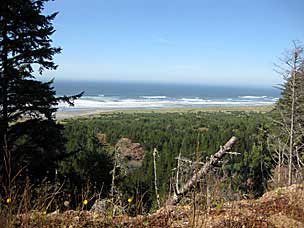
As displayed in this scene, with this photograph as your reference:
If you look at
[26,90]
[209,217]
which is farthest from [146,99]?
[209,217]

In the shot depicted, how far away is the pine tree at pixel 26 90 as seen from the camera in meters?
9.33

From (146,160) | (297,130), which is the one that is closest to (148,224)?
(297,130)

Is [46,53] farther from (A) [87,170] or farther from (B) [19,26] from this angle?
(A) [87,170]

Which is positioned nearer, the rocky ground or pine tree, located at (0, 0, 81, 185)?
the rocky ground

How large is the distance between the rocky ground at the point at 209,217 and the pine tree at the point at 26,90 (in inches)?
229

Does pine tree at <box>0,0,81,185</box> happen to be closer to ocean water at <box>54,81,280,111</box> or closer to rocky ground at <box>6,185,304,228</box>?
rocky ground at <box>6,185,304,228</box>

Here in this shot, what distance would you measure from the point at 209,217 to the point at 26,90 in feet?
23.1

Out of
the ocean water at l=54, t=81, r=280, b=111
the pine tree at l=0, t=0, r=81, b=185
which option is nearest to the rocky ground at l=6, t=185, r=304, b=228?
the pine tree at l=0, t=0, r=81, b=185

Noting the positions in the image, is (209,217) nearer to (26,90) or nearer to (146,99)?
(26,90)

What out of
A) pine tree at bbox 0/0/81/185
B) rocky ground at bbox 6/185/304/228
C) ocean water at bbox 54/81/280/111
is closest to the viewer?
rocky ground at bbox 6/185/304/228

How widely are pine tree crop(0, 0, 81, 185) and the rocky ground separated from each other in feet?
19.1

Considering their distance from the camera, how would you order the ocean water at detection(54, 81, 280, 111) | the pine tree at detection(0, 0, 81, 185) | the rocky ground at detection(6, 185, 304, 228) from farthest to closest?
the ocean water at detection(54, 81, 280, 111) → the pine tree at detection(0, 0, 81, 185) → the rocky ground at detection(6, 185, 304, 228)

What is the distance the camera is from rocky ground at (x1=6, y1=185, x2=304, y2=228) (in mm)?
3500

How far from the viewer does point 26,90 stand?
9.65m
